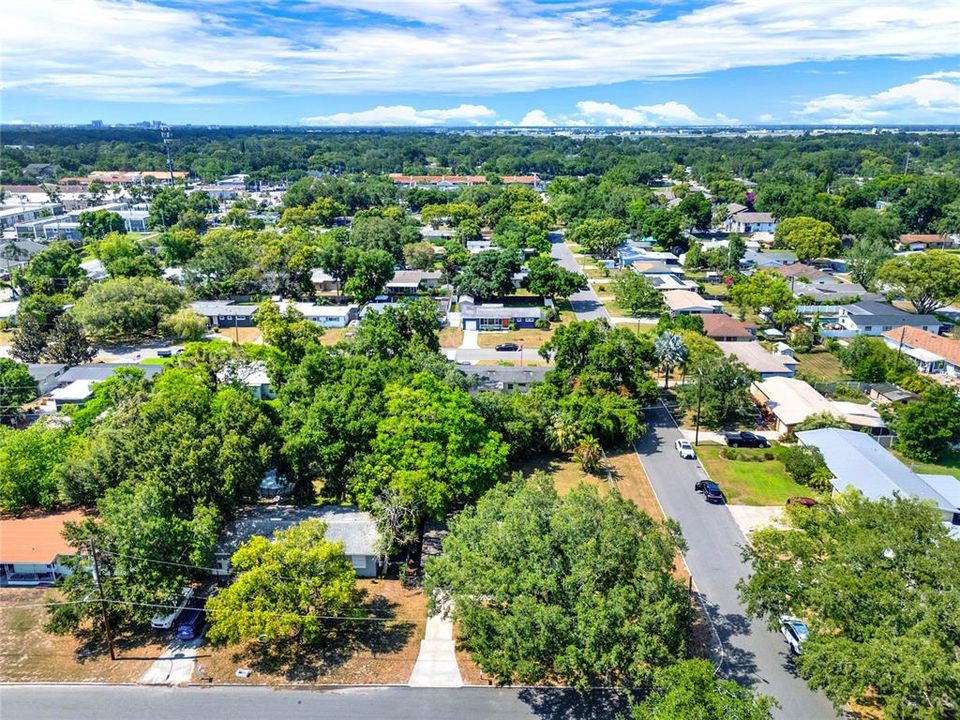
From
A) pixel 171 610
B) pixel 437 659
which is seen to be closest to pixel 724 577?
pixel 437 659

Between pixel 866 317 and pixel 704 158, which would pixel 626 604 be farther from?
pixel 704 158

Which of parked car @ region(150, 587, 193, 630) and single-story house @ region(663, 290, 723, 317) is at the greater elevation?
single-story house @ region(663, 290, 723, 317)

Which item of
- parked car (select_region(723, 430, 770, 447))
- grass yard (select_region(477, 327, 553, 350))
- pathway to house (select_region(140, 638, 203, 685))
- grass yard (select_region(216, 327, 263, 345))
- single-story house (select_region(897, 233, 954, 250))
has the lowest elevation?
pathway to house (select_region(140, 638, 203, 685))

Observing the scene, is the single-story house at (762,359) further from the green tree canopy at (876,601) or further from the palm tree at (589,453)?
the green tree canopy at (876,601)

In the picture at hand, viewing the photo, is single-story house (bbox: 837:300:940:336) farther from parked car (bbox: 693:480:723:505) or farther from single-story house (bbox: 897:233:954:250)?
single-story house (bbox: 897:233:954:250)

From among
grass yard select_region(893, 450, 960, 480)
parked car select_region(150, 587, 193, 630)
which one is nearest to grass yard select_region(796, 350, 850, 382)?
grass yard select_region(893, 450, 960, 480)

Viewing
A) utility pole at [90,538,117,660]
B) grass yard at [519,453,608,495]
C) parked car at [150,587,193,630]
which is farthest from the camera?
grass yard at [519,453,608,495]
